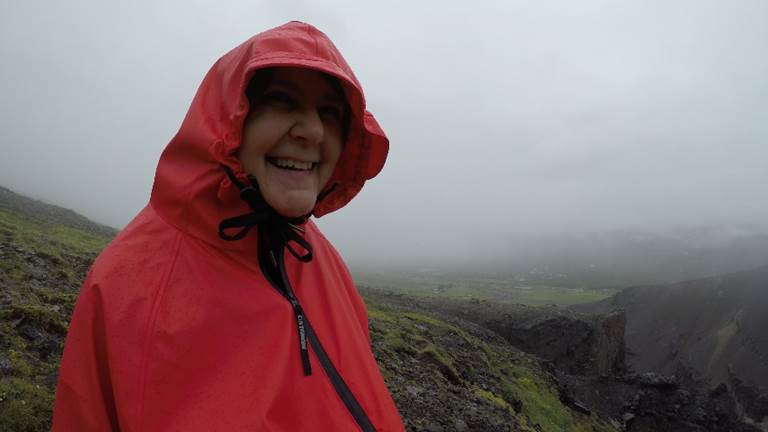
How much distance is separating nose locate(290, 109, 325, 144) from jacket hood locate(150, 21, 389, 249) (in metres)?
0.25

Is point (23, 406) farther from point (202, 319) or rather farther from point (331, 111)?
point (331, 111)

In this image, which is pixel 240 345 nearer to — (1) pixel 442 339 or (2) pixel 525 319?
(1) pixel 442 339

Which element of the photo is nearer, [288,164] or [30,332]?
[288,164]

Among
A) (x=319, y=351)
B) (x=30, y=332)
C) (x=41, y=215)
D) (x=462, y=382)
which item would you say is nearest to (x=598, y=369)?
(x=462, y=382)

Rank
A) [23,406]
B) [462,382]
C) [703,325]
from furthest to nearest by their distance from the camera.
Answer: [703,325], [462,382], [23,406]

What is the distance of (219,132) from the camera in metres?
2.34

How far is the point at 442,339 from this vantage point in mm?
24172

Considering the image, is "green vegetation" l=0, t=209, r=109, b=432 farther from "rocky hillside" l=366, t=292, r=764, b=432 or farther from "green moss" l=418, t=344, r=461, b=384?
"rocky hillside" l=366, t=292, r=764, b=432

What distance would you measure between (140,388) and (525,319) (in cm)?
4575

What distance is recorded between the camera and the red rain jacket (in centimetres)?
208

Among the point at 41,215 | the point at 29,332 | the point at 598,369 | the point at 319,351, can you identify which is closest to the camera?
the point at 319,351

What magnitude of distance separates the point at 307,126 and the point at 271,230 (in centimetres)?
69

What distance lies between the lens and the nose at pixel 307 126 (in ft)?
7.80

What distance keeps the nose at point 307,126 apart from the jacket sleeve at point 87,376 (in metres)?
1.26
